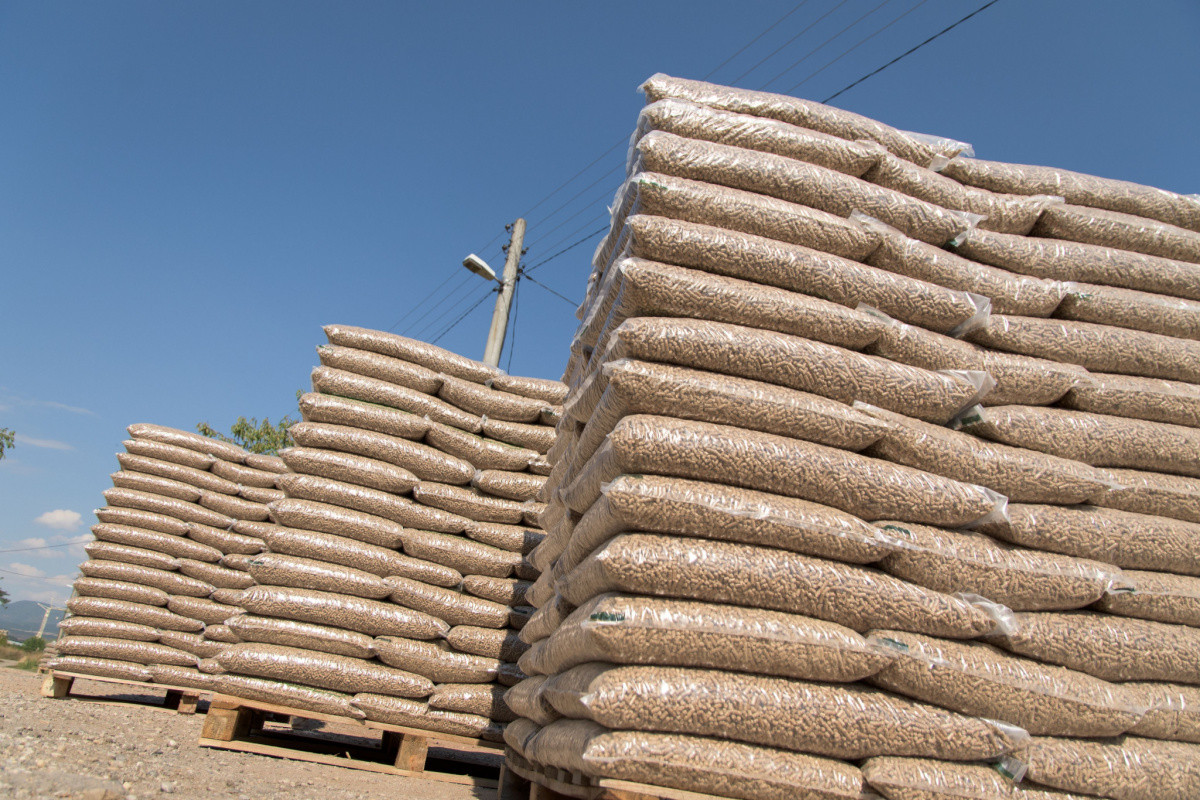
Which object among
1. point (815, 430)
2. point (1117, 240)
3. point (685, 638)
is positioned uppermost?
point (1117, 240)

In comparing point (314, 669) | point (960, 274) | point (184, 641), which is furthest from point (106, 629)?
point (960, 274)

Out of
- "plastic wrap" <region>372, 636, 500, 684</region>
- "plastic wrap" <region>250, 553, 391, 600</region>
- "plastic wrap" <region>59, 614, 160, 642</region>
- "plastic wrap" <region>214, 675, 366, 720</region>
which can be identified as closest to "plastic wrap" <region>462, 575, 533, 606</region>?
"plastic wrap" <region>372, 636, 500, 684</region>

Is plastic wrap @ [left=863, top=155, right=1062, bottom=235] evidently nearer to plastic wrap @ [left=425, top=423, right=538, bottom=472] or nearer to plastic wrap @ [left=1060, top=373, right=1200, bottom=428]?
plastic wrap @ [left=1060, top=373, right=1200, bottom=428]

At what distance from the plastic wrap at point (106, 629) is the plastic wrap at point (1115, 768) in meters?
6.04

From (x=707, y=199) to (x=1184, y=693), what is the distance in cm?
211

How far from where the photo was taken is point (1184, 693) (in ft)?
7.22

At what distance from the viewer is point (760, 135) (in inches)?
103

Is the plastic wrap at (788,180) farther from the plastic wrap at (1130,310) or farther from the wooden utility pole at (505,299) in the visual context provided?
the wooden utility pole at (505,299)

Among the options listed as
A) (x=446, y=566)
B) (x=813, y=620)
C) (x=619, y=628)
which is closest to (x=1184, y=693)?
(x=813, y=620)

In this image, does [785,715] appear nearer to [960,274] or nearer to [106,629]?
[960,274]

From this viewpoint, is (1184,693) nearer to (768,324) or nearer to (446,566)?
(768,324)

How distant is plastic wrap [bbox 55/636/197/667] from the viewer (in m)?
5.49

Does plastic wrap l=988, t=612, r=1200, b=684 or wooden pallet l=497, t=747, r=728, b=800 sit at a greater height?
plastic wrap l=988, t=612, r=1200, b=684

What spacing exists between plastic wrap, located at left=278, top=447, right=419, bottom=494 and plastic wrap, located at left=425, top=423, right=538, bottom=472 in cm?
33
